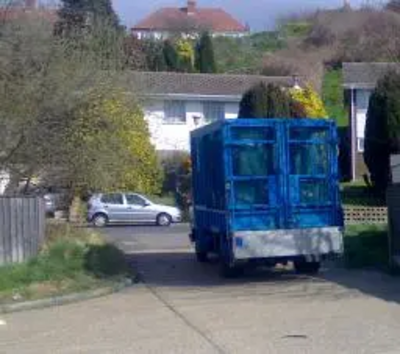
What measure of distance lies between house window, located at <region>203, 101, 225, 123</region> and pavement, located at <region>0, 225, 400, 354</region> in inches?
1490

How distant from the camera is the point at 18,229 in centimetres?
2239

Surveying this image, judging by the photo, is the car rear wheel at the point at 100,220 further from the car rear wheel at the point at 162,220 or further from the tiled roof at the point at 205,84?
the tiled roof at the point at 205,84

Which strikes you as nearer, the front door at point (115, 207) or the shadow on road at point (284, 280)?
the shadow on road at point (284, 280)

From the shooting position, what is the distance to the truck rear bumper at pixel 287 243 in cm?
2127

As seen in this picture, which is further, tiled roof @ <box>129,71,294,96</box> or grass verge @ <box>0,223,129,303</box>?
tiled roof @ <box>129,71,294,96</box>

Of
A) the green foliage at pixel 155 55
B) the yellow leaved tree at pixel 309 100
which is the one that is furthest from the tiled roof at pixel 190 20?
the yellow leaved tree at pixel 309 100

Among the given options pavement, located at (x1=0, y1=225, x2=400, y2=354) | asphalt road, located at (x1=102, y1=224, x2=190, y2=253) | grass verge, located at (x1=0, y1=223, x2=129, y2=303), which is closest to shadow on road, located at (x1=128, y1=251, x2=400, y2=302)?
pavement, located at (x1=0, y1=225, x2=400, y2=354)

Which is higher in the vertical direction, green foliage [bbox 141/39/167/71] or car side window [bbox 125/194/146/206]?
green foliage [bbox 141/39/167/71]

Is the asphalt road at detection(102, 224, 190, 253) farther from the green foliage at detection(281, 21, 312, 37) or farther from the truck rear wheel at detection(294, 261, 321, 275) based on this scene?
the green foliage at detection(281, 21, 312, 37)

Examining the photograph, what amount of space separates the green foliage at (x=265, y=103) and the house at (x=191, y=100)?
1702 cm

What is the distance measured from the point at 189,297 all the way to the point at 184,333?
4.75 metres

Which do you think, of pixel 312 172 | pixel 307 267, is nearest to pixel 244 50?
pixel 307 267

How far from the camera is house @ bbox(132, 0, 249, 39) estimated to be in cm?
8731

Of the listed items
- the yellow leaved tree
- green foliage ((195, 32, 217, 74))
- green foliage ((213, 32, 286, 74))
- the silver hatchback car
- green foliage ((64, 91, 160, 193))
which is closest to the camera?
green foliage ((64, 91, 160, 193))
